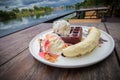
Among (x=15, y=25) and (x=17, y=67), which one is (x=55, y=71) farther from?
(x=15, y=25)

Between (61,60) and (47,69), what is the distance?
8cm

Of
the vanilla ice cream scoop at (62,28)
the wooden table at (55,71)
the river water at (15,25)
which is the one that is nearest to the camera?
the wooden table at (55,71)

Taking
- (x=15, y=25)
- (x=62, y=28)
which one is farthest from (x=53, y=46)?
(x=15, y=25)

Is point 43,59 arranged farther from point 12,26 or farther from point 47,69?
point 12,26

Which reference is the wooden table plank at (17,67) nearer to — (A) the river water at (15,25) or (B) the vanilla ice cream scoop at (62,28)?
(B) the vanilla ice cream scoop at (62,28)

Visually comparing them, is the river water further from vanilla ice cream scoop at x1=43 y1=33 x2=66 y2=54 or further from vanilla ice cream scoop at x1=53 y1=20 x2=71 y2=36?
vanilla ice cream scoop at x1=43 y1=33 x2=66 y2=54

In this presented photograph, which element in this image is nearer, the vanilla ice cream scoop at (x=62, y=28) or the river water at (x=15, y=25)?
the vanilla ice cream scoop at (x=62, y=28)

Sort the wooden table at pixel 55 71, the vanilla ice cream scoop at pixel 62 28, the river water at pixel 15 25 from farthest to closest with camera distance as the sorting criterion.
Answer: the river water at pixel 15 25 < the vanilla ice cream scoop at pixel 62 28 < the wooden table at pixel 55 71

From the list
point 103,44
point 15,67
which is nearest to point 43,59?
point 15,67

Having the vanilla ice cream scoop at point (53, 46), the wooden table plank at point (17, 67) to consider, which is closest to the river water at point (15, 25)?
the wooden table plank at point (17, 67)

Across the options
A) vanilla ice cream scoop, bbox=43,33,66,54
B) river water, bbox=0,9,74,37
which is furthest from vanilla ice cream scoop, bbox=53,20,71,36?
river water, bbox=0,9,74,37

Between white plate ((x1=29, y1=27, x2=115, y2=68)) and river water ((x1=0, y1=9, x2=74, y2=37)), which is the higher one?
river water ((x1=0, y1=9, x2=74, y2=37))

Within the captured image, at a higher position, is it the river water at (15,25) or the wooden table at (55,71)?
the river water at (15,25)

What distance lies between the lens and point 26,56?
2.12ft
